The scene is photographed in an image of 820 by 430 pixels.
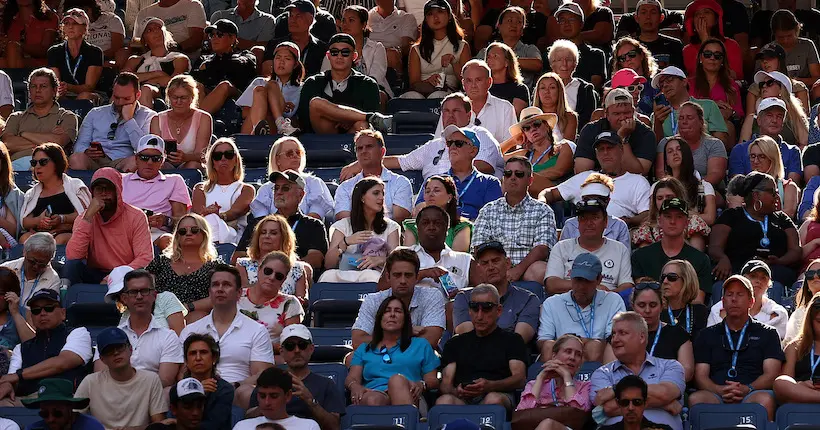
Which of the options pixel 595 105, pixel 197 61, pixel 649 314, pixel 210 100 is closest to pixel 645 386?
pixel 649 314

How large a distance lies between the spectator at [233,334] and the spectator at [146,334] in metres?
0.13

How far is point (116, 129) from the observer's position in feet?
43.0

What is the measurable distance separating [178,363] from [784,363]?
135 inches

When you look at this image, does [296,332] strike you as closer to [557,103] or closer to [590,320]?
[590,320]

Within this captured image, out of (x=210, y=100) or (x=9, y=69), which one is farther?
(x=9, y=69)

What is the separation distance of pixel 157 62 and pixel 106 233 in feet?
13.3

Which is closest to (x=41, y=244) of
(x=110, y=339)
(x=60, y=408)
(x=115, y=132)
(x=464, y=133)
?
(x=110, y=339)

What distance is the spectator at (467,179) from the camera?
459 inches

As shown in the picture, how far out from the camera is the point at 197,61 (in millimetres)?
15180

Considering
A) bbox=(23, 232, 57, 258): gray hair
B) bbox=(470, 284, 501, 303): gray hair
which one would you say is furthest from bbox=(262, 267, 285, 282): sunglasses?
bbox=(23, 232, 57, 258): gray hair

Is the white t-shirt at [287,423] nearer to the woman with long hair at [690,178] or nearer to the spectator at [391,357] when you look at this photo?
the spectator at [391,357]

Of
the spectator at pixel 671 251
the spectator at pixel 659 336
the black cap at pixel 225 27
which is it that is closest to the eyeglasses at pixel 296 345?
the spectator at pixel 659 336

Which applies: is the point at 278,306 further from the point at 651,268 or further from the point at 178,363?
the point at 651,268

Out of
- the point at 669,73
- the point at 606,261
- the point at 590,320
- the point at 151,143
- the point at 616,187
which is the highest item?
the point at 669,73
